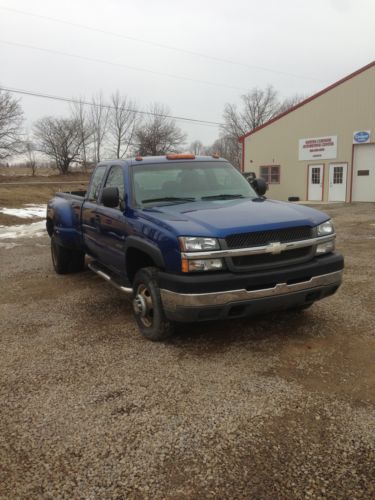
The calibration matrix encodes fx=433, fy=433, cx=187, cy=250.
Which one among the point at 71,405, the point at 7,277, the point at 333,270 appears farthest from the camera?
the point at 7,277

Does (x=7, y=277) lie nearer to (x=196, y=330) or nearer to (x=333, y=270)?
(x=196, y=330)

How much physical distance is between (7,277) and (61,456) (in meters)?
5.57

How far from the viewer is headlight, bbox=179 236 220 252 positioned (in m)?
3.75

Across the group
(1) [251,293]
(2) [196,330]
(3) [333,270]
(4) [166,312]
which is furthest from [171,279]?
(3) [333,270]

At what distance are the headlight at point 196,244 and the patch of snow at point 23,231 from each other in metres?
10.4

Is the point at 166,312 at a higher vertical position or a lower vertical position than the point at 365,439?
higher

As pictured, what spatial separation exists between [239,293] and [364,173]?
70.8 ft

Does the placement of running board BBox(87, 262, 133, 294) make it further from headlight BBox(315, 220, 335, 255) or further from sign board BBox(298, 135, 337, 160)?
sign board BBox(298, 135, 337, 160)

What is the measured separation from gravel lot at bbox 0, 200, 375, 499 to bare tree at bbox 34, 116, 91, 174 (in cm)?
5488

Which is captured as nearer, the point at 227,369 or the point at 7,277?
the point at 227,369

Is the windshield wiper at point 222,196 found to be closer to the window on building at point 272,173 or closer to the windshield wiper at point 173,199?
the windshield wiper at point 173,199

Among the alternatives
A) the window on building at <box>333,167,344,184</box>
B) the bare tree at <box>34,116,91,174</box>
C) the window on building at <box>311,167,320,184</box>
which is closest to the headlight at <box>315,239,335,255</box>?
the window on building at <box>333,167,344,184</box>

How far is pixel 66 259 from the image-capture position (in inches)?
298

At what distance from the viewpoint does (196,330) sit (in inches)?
184
